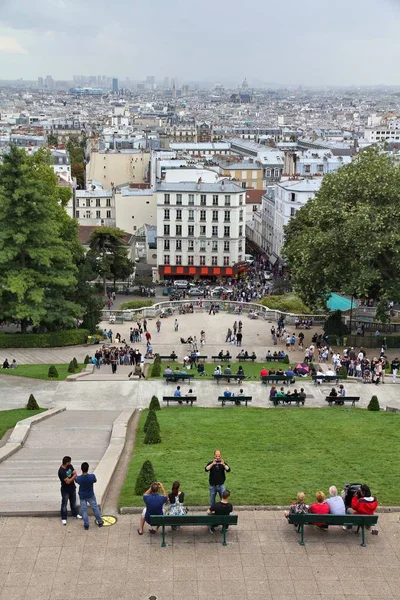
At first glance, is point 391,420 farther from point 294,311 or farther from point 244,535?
point 294,311

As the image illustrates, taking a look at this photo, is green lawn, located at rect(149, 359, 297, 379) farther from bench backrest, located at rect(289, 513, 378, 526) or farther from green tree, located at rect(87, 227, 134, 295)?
green tree, located at rect(87, 227, 134, 295)

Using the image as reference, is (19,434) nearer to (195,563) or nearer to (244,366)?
(195,563)

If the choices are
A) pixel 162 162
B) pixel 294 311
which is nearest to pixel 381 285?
pixel 294 311

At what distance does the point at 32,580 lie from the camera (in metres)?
15.4

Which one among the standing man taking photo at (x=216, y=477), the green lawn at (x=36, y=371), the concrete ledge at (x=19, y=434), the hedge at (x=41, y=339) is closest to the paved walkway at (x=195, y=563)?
the standing man taking photo at (x=216, y=477)

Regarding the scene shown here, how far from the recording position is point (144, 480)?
19234 millimetres

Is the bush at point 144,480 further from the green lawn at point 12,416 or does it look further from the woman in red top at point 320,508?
the green lawn at point 12,416

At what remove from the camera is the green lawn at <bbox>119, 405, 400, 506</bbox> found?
65.5 feet

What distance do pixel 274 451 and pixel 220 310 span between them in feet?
133

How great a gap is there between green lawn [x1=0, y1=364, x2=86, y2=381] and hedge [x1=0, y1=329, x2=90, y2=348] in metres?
6.61

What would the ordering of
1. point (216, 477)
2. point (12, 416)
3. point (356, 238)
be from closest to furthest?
1. point (216, 477)
2. point (12, 416)
3. point (356, 238)

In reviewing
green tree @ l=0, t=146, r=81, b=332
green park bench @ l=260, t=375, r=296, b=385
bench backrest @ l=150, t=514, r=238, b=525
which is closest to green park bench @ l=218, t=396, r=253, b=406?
green park bench @ l=260, t=375, r=296, b=385

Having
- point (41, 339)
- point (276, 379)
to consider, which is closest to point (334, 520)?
point (276, 379)

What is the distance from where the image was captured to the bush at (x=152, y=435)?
25.4 m
